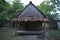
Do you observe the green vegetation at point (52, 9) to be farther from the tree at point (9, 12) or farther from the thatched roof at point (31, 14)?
the thatched roof at point (31, 14)

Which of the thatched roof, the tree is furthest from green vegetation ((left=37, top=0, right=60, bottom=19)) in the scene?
the thatched roof

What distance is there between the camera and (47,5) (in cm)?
3659

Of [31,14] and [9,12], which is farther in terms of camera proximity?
[9,12]

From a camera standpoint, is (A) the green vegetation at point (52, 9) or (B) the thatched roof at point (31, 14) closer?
(B) the thatched roof at point (31, 14)

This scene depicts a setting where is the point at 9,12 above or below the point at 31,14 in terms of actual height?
above

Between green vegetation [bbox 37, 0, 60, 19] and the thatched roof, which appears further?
green vegetation [bbox 37, 0, 60, 19]

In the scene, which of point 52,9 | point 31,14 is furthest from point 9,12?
point 31,14

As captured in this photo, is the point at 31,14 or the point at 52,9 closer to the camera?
the point at 31,14

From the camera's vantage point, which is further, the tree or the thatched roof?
the tree

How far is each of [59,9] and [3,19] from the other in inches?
469

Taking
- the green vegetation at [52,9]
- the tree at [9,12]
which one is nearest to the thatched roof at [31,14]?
the tree at [9,12]

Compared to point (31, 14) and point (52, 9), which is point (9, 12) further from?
point (31, 14)

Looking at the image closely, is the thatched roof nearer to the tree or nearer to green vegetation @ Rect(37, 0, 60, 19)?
the tree

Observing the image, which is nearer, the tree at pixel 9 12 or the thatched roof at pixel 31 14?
the thatched roof at pixel 31 14
